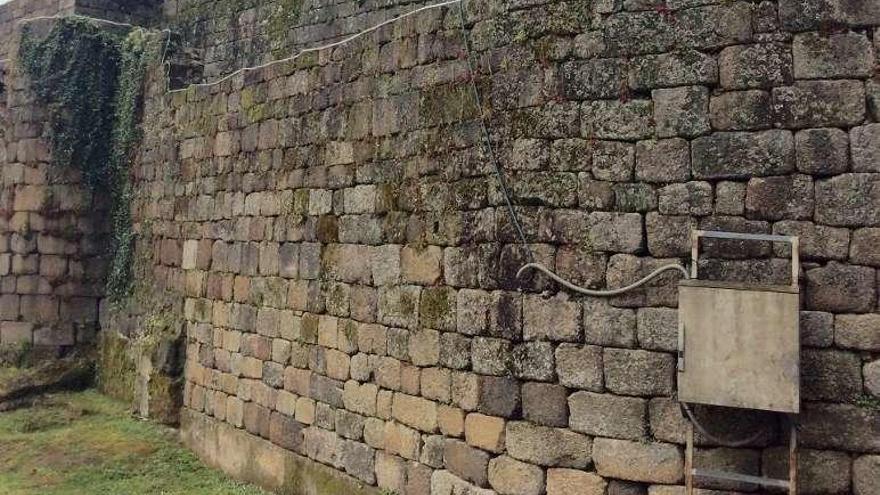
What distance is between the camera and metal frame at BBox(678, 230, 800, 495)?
4082mm

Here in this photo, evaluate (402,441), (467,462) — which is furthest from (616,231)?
(402,441)

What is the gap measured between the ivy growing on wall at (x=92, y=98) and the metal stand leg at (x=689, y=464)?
26.4 ft

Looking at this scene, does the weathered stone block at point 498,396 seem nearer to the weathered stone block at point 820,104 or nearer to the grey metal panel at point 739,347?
the grey metal panel at point 739,347

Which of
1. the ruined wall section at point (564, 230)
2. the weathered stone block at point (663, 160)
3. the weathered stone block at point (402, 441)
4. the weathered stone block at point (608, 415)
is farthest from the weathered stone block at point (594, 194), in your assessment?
the weathered stone block at point (402, 441)

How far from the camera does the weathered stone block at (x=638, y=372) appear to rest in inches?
174

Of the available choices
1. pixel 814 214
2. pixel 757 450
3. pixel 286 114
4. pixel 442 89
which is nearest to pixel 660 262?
pixel 814 214

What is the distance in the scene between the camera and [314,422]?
6.56 metres

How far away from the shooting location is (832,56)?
168 inches

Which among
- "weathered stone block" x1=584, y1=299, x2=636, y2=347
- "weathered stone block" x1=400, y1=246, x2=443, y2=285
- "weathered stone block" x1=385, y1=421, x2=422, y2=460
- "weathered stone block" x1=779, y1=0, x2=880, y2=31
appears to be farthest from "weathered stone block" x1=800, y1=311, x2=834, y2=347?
"weathered stone block" x1=385, y1=421, x2=422, y2=460

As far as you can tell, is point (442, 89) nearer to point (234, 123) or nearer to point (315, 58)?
point (315, 58)

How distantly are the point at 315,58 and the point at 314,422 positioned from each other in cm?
309

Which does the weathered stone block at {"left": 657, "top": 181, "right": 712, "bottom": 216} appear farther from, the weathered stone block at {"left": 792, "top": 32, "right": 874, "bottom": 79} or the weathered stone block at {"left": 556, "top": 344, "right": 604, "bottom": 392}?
the weathered stone block at {"left": 556, "top": 344, "right": 604, "bottom": 392}

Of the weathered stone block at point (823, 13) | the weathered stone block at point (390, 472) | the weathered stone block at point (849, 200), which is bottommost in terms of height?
the weathered stone block at point (390, 472)

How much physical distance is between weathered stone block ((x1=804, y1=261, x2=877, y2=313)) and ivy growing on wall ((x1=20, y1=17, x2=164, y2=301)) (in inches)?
332
